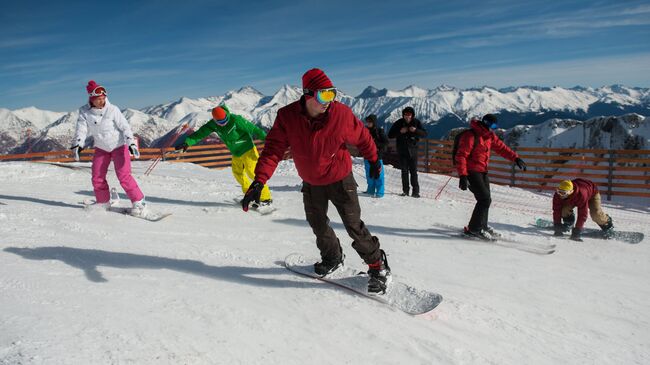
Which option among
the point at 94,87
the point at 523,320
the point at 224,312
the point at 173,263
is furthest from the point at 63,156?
the point at 523,320

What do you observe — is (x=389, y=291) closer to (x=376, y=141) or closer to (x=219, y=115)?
(x=219, y=115)

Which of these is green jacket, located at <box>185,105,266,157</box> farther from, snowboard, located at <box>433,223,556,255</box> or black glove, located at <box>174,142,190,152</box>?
snowboard, located at <box>433,223,556,255</box>

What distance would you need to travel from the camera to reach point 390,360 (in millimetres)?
2393

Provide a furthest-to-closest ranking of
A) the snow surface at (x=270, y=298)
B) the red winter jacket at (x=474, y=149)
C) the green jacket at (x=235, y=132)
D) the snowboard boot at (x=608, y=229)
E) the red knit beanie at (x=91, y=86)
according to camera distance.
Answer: the snowboard boot at (x=608, y=229) < the green jacket at (x=235, y=132) < the red winter jacket at (x=474, y=149) < the red knit beanie at (x=91, y=86) < the snow surface at (x=270, y=298)

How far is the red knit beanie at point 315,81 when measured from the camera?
274cm

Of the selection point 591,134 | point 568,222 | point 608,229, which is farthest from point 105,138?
point 591,134

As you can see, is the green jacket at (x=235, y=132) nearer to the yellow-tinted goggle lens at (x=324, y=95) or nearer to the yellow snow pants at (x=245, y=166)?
the yellow snow pants at (x=245, y=166)

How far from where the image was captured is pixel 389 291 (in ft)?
10.8

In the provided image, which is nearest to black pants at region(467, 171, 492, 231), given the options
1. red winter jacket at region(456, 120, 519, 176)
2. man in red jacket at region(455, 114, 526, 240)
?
man in red jacket at region(455, 114, 526, 240)

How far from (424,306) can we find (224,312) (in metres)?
1.51

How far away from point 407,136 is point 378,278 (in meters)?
5.61

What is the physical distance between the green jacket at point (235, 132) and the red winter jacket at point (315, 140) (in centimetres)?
295

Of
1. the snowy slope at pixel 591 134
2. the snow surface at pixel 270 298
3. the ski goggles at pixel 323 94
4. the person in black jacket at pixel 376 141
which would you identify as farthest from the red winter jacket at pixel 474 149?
the snowy slope at pixel 591 134

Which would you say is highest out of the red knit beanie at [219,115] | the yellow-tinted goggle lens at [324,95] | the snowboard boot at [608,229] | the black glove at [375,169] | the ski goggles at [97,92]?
the ski goggles at [97,92]
